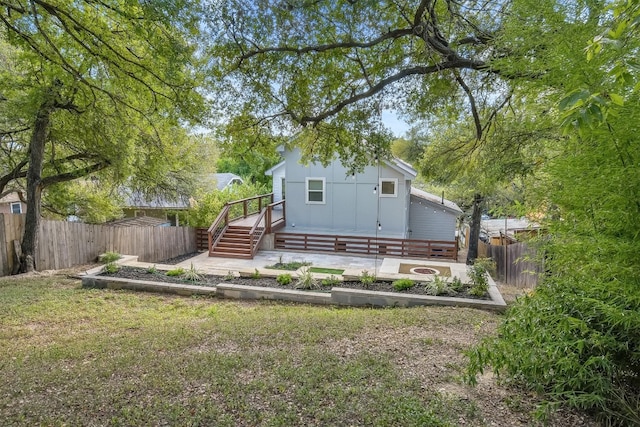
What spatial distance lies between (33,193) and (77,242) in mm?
1763

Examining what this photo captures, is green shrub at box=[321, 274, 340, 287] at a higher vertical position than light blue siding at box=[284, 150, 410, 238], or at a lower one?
lower

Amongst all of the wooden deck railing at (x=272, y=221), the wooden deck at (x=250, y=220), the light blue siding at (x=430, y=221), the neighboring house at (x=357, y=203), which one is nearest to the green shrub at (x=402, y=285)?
the neighboring house at (x=357, y=203)

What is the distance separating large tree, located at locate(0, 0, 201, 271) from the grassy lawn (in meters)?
3.52

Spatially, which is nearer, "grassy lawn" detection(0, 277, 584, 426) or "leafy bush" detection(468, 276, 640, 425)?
"leafy bush" detection(468, 276, 640, 425)

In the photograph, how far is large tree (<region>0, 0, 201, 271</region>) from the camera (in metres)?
4.32

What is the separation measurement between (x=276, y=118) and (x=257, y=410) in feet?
15.1

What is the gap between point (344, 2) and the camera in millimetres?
4047

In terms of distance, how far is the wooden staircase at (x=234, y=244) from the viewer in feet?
39.6

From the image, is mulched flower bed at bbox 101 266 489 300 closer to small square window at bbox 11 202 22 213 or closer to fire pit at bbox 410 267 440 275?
fire pit at bbox 410 267 440 275

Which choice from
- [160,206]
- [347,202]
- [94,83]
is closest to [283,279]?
[94,83]

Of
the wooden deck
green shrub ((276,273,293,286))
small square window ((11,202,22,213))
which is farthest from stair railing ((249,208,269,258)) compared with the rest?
small square window ((11,202,22,213))

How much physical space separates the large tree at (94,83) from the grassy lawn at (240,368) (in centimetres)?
352

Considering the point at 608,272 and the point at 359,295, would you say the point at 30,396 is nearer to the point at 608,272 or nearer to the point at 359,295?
the point at 608,272

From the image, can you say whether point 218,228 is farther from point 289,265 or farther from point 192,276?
point 192,276
